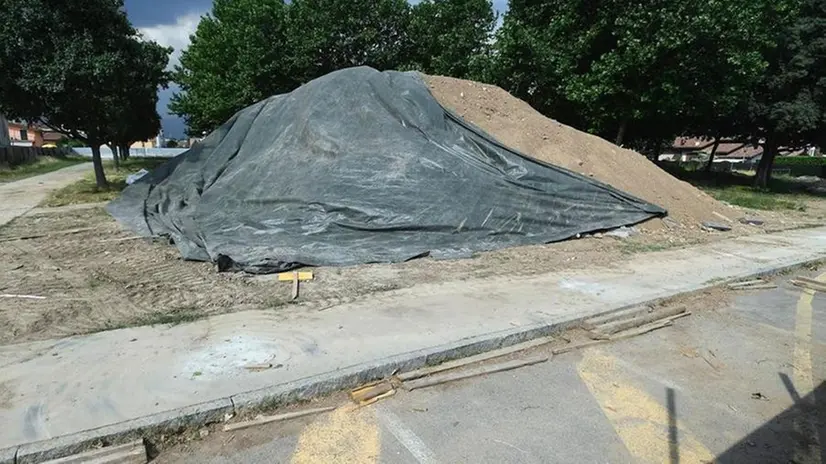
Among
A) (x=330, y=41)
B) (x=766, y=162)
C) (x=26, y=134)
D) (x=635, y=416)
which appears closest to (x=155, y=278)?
(x=635, y=416)

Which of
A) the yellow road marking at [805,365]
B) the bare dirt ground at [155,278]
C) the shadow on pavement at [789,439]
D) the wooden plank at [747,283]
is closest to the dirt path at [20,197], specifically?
the bare dirt ground at [155,278]

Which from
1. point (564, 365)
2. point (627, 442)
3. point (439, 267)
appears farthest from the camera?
point (439, 267)

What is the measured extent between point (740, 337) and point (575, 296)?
168cm

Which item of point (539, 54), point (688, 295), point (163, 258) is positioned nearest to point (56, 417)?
point (163, 258)

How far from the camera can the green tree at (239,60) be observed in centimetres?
2289

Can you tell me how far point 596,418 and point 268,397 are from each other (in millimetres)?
2315

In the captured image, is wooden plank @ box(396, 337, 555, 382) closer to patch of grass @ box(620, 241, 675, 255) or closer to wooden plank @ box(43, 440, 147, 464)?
wooden plank @ box(43, 440, 147, 464)

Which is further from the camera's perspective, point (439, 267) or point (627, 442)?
point (439, 267)

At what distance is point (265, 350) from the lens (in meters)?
4.16

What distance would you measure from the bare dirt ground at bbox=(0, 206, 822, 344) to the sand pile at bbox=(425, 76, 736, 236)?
1515mm

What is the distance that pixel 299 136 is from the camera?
9.87 meters

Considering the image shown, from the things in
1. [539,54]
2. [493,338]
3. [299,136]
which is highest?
[539,54]

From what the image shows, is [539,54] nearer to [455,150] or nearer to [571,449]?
[455,150]

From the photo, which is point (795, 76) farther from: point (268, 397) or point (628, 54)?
point (268, 397)
